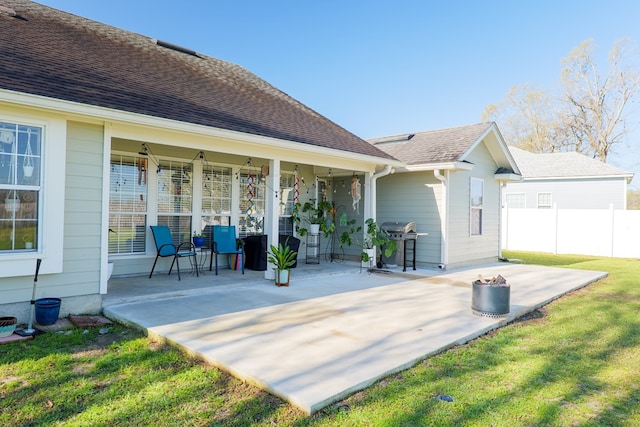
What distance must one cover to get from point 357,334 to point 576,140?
26.9m

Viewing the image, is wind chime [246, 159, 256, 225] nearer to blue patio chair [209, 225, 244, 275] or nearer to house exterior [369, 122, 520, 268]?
blue patio chair [209, 225, 244, 275]

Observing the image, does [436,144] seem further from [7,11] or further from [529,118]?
[529,118]

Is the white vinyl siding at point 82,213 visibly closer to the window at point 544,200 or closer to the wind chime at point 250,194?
the wind chime at point 250,194

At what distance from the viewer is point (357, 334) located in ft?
13.4

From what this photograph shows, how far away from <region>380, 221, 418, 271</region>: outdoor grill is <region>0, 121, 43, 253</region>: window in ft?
21.2

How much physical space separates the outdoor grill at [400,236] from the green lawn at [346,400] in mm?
4581

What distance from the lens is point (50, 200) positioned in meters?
4.35

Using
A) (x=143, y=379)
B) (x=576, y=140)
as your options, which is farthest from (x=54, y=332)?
(x=576, y=140)

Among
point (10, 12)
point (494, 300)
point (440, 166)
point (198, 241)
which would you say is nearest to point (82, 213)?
point (198, 241)

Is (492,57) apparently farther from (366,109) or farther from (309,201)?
(309,201)

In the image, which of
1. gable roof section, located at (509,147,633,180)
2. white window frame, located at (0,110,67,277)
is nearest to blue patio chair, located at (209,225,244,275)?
white window frame, located at (0,110,67,277)

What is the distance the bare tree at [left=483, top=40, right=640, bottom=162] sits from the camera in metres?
23.0

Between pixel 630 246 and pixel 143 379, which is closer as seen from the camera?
pixel 143 379

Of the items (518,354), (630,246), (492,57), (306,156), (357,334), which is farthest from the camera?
(492,57)
